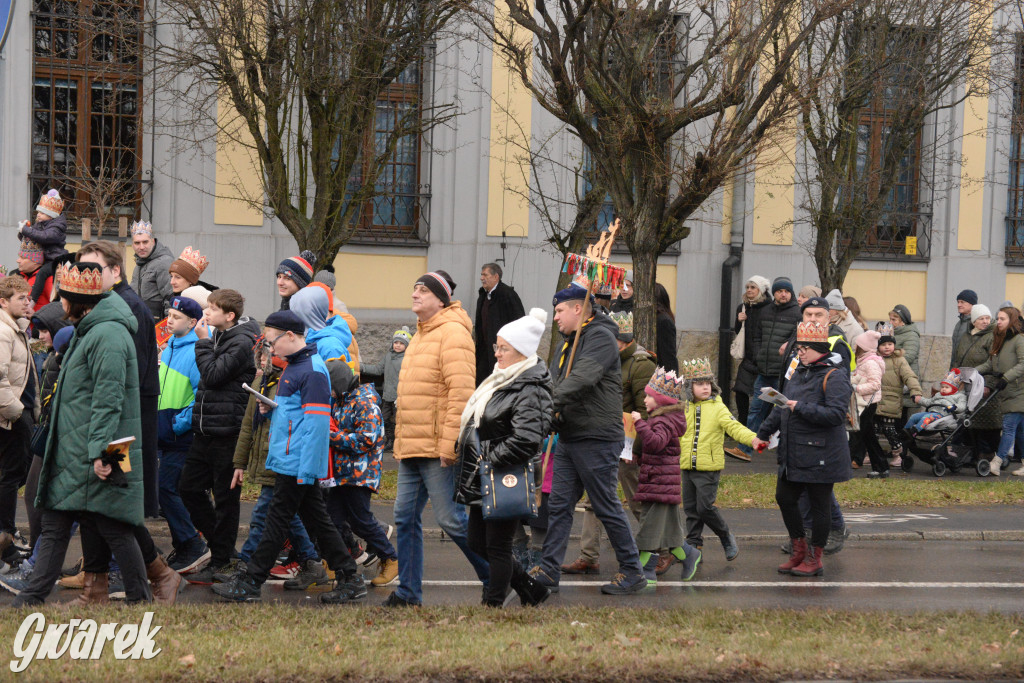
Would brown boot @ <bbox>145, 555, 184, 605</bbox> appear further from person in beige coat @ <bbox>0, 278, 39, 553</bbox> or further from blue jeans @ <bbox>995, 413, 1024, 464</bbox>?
blue jeans @ <bbox>995, 413, 1024, 464</bbox>

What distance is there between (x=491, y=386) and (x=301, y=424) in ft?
4.02

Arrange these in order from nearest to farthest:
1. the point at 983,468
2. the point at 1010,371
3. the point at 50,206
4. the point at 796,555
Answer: the point at 796,555 < the point at 50,206 < the point at 1010,371 < the point at 983,468

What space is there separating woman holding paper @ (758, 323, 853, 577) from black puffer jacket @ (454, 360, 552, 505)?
2709 millimetres

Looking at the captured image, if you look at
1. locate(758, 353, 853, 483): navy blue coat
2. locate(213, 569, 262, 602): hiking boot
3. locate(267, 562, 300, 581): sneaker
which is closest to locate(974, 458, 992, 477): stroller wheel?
locate(758, 353, 853, 483): navy blue coat

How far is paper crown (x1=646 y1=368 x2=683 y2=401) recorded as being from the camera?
348 inches

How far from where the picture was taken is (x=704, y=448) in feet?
30.8

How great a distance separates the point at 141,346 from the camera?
7.72 m

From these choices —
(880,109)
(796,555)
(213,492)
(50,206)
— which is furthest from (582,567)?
(880,109)

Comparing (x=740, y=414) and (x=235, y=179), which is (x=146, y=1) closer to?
(x=235, y=179)

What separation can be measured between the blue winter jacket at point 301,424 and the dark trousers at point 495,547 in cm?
102

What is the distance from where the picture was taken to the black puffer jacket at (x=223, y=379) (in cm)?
826

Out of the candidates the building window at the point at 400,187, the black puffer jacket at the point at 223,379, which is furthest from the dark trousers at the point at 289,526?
the building window at the point at 400,187

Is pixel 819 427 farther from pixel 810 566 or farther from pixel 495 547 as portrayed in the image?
pixel 495 547

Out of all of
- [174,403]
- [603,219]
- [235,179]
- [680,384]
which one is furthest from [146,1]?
[680,384]
